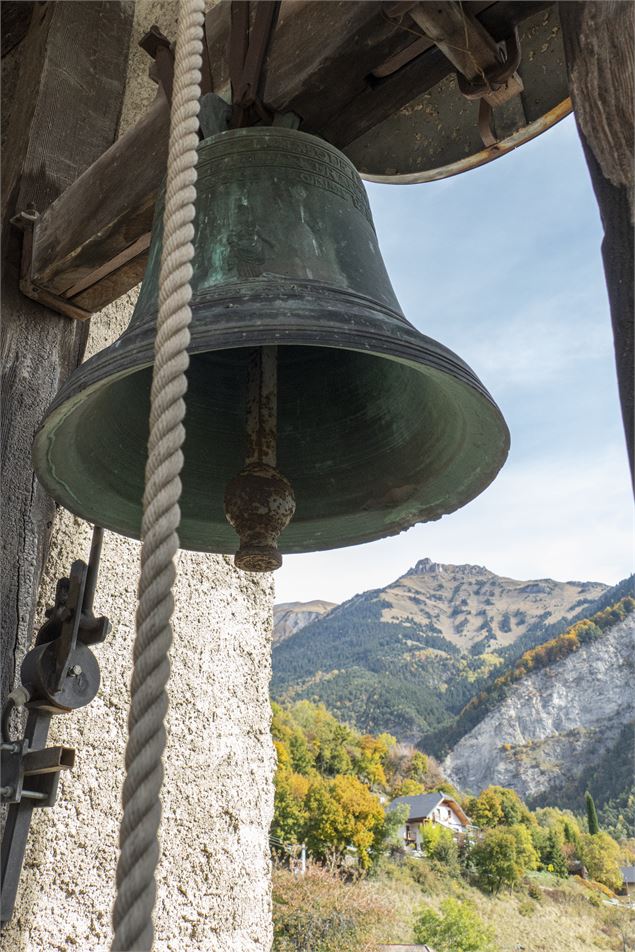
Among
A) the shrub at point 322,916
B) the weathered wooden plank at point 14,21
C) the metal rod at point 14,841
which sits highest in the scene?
the weathered wooden plank at point 14,21

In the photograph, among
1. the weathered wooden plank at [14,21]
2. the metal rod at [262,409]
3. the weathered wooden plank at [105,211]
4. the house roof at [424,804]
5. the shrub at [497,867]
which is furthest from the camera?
the house roof at [424,804]

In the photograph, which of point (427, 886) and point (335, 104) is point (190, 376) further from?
point (427, 886)

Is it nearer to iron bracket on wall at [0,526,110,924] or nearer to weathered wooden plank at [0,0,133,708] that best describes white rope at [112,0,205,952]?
iron bracket on wall at [0,526,110,924]

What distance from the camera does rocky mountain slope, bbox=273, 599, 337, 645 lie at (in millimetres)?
89250

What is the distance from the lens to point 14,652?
1.62 metres

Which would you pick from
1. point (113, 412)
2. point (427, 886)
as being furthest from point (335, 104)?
point (427, 886)

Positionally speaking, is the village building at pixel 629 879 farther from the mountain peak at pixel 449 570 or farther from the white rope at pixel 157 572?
the mountain peak at pixel 449 570

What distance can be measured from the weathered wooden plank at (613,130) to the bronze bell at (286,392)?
0.24 metres

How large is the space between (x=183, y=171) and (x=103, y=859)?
1549mm

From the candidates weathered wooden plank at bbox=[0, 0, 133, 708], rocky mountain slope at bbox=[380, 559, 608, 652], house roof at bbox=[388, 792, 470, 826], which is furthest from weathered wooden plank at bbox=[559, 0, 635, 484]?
rocky mountain slope at bbox=[380, 559, 608, 652]

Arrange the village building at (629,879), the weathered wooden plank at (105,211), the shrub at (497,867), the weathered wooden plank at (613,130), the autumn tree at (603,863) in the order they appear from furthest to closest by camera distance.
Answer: the autumn tree at (603,863), the village building at (629,879), the shrub at (497,867), the weathered wooden plank at (105,211), the weathered wooden plank at (613,130)

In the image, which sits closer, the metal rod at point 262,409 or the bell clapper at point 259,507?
the bell clapper at point 259,507

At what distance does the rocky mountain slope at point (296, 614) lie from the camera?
3514 inches

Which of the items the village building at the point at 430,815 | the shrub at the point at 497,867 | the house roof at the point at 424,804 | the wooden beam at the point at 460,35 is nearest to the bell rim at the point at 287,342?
the wooden beam at the point at 460,35
